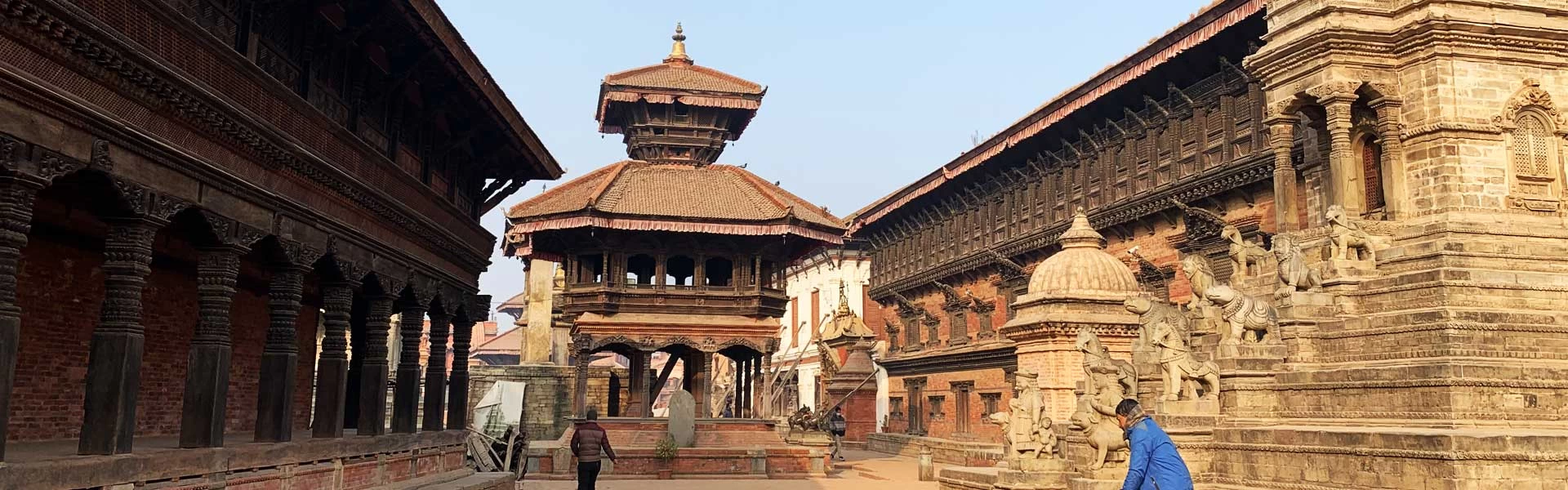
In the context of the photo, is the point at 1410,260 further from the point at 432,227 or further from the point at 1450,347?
the point at 432,227

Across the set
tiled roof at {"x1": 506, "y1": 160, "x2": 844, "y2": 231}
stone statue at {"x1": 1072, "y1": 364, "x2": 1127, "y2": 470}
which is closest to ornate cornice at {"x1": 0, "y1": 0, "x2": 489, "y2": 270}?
stone statue at {"x1": 1072, "y1": 364, "x2": 1127, "y2": 470}

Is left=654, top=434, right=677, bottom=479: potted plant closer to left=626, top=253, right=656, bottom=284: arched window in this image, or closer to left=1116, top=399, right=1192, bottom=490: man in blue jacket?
left=626, top=253, right=656, bottom=284: arched window

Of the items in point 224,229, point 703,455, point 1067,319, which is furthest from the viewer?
point 703,455

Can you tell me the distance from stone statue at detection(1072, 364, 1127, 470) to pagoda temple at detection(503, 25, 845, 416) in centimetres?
1221

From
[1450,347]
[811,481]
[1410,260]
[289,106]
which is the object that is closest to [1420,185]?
[1410,260]

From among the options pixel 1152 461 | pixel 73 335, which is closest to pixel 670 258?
pixel 73 335

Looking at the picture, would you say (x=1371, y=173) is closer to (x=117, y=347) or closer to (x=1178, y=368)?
(x=1178, y=368)

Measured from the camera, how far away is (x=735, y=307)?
2966cm

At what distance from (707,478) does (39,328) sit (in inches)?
667

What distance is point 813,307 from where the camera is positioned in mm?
65438

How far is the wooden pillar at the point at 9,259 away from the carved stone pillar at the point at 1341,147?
1708cm

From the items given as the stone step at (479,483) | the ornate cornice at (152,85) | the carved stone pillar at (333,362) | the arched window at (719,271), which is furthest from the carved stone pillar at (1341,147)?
the arched window at (719,271)

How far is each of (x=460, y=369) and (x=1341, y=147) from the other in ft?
47.3

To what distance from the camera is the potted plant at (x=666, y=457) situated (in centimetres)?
2716
